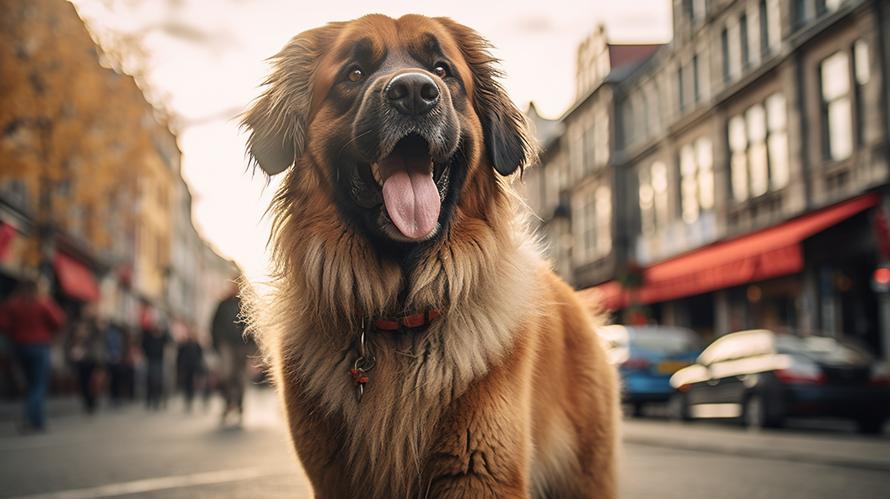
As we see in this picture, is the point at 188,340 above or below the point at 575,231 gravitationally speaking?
below

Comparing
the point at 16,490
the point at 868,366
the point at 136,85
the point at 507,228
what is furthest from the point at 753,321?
the point at 507,228

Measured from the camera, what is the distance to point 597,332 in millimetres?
4449

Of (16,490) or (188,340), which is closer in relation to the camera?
(16,490)

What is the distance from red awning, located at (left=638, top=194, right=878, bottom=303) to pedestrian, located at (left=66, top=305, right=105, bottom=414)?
14130mm

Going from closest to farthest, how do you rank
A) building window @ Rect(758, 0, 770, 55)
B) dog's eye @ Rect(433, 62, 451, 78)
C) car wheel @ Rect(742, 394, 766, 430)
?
dog's eye @ Rect(433, 62, 451, 78) → car wheel @ Rect(742, 394, 766, 430) → building window @ Rect(758, 0, 770, 55)

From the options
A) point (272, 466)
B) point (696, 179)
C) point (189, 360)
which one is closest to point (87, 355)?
point (189, 360)

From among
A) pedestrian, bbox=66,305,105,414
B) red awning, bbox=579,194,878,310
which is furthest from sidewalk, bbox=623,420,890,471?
pedestrian, bbox=66,305,105,414

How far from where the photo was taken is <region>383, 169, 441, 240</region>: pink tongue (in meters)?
3.30

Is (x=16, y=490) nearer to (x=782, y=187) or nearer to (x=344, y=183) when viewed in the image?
(x=344, y=183)

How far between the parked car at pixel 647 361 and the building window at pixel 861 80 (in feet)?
18.2

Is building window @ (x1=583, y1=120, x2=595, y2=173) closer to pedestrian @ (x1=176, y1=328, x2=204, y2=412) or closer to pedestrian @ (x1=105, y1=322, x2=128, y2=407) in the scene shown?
pedestrian @ (x1=176, y1=328, x2=204, y2=412)

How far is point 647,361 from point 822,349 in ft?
15.7

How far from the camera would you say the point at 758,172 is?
84.5 ft

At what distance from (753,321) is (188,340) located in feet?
46.3
